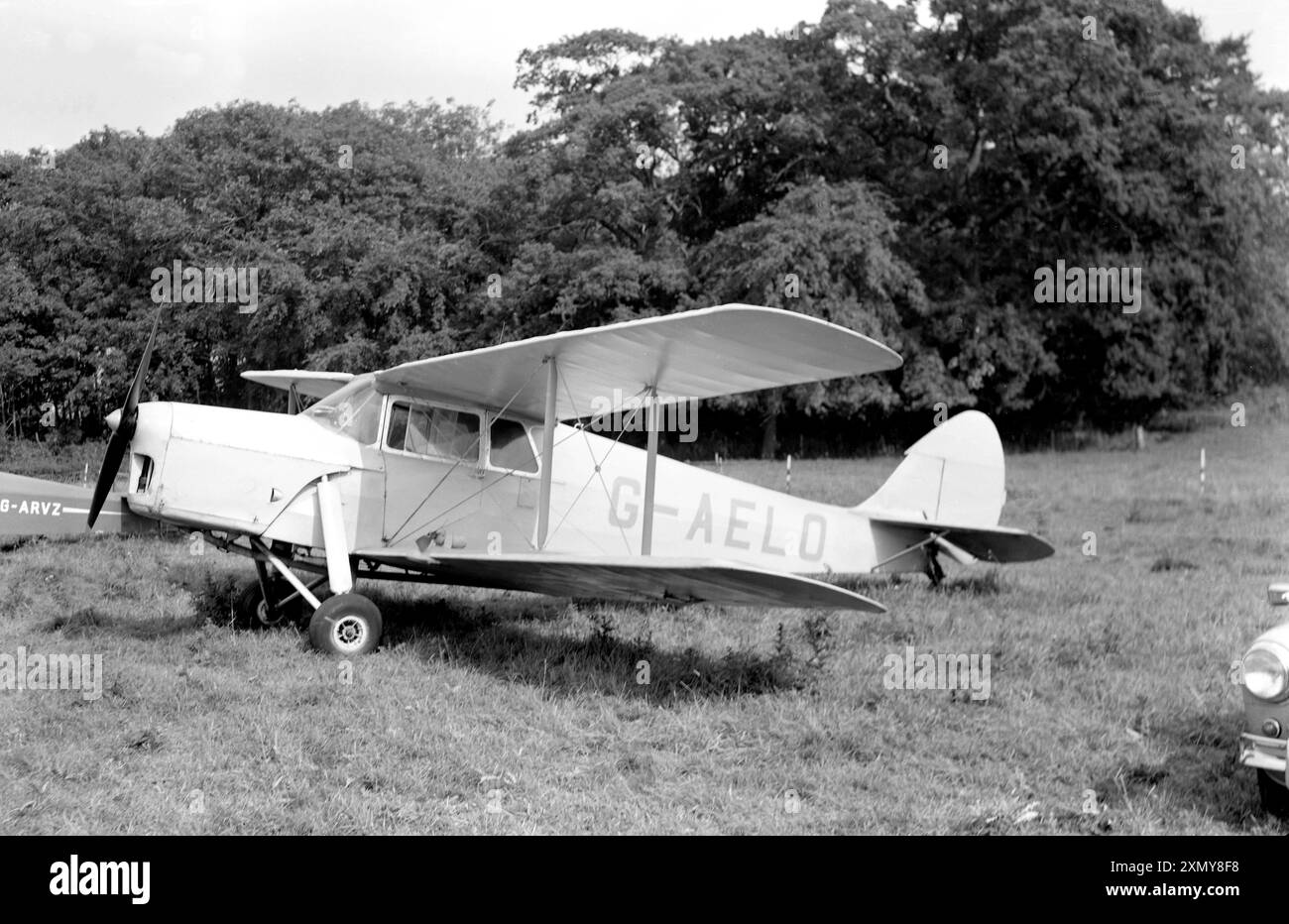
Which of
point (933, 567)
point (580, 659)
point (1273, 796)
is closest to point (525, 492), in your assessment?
point (580, 659)

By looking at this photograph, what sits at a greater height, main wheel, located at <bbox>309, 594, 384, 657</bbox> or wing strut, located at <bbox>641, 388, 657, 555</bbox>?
wing strut, located at <bbox>641, 388, 657, 555</bbox>

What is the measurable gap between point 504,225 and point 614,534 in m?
27.9

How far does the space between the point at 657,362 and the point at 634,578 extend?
6.12ft

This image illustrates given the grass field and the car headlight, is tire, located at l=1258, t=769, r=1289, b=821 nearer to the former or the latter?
the grass field

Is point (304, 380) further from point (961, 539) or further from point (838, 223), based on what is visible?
point (838, 223)

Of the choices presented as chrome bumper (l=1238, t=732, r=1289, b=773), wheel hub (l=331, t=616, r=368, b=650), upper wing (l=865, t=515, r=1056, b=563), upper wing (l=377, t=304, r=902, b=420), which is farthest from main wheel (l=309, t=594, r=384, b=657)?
chrome bumper (l=1238, t=732, r=1289, b=773)

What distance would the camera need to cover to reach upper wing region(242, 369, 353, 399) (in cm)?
1148

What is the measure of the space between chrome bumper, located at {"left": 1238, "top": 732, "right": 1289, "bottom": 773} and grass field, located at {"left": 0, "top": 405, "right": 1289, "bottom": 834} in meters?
0.47

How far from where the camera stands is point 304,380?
11.7 metres

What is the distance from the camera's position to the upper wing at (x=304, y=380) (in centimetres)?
1148

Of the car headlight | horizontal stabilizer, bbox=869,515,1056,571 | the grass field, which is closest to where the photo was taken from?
the car headlight

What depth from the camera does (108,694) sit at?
7.17 m

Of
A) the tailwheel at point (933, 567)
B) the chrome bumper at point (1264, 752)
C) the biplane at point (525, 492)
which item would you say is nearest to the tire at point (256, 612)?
the biplane at point (525, 492)
